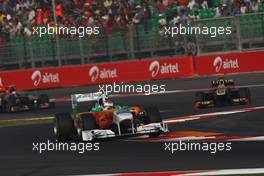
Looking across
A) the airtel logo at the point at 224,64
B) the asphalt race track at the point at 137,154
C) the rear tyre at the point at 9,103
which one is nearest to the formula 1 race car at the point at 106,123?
the asphalt race track at the point at 137,154

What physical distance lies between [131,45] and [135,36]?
16.9 inches

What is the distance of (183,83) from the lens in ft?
91.9

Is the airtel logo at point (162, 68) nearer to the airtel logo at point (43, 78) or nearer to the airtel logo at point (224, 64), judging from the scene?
the airtel logo at point (224, 64)

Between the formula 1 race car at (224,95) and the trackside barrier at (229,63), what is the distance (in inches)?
414

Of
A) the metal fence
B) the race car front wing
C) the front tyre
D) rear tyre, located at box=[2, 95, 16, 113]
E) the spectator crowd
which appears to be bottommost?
rear tyre, located at box=[2, 95, 16, 113]

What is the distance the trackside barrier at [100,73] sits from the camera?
3039 centimetres

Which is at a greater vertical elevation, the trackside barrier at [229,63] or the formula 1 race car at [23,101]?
the trackside barrier at [229,63]

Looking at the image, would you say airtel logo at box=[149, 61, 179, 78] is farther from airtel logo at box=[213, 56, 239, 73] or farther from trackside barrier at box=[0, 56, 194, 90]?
airtel logo at box=[213, 56, 239, 73]

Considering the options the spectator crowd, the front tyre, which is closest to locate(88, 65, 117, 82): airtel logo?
the spectator crowd

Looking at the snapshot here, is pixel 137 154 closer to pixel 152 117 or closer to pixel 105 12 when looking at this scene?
pixel 152 117

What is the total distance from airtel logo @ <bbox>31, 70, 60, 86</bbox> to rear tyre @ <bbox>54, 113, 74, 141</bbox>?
17285 millimetres

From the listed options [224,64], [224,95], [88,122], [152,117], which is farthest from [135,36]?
[88,122]

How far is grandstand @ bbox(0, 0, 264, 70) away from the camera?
2922 centimetres

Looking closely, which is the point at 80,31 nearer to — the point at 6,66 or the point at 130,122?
the point at 6,66
